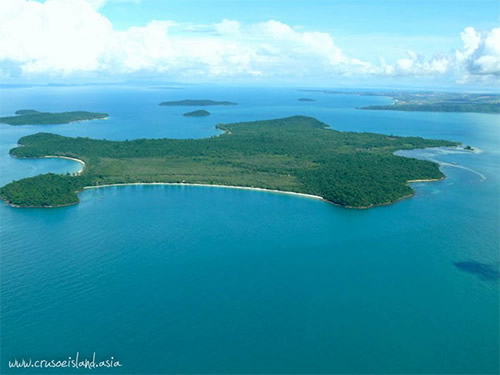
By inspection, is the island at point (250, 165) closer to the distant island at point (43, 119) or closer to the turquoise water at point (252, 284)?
the turquoise water at point (252, 284)

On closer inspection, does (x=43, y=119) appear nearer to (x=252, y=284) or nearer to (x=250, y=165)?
(x=250, y=165)

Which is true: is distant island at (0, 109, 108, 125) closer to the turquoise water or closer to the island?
the island

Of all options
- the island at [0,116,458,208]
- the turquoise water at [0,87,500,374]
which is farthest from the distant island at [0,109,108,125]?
the turquoise water at [0,87,500,374]

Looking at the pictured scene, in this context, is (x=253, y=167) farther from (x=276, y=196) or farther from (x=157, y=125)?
(x=157, y=125)

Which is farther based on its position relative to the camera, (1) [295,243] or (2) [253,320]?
(1) [295,243]

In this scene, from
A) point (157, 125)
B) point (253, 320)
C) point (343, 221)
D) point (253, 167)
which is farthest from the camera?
point (157, 125)

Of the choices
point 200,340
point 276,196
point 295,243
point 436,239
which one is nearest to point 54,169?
point 276,196

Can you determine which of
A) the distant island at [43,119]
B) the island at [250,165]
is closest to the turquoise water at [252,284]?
the island at [250,165]
